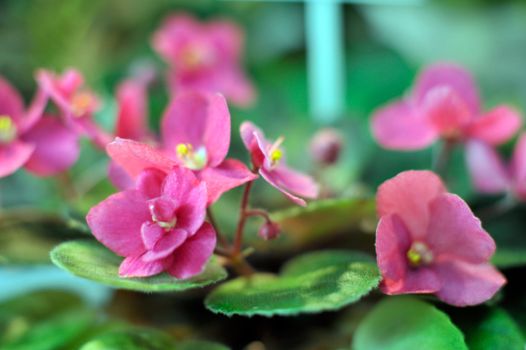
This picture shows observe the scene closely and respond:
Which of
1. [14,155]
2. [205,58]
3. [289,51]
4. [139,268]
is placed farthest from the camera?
[289,51]

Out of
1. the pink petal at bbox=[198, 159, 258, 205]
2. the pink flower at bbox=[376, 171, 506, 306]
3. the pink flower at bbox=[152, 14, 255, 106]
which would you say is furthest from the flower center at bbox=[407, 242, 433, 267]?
the pink flower at bbox=[152, 14, 255, 106]

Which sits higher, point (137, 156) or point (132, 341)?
point (137, 156)

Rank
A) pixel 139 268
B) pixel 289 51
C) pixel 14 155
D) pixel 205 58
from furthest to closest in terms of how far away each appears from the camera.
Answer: pixel 289 51, pixel 205 58, pixel 14 155, pixel 139 268

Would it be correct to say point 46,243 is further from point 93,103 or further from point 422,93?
point 422,93

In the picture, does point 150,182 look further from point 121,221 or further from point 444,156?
point 444,156

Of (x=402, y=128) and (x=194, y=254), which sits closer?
(x=194, y=254)

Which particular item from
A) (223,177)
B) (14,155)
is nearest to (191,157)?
(223,177)

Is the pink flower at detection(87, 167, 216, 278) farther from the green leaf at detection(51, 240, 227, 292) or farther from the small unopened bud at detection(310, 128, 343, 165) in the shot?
the small unopened bud at detection(310, 128, 343, 165)
